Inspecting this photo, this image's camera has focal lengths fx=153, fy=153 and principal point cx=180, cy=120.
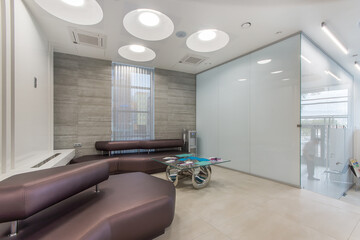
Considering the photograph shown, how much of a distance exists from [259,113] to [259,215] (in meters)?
2.49

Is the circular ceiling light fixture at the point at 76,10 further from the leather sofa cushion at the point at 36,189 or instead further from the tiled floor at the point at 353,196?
the tiled floor at the point at 353,196

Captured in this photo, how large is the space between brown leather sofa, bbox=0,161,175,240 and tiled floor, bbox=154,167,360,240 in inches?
17.0

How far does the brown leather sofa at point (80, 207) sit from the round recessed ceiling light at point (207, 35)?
3.09 metres

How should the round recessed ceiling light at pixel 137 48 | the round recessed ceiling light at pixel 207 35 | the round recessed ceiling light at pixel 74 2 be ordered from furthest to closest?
1. the round recessed ceiling light at pixel 137 48
2. the round recessed ceiling light at pixel 207 35
3. the round recessed ceiling light at pixel 74 2

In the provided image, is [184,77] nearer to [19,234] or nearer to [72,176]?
[72,176]

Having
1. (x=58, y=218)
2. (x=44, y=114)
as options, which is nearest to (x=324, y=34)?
(x=58, y=218)

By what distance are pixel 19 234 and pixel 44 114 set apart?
125 inches

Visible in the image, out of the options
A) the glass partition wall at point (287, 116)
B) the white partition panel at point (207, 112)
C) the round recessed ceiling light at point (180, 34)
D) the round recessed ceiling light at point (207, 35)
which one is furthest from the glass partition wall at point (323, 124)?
the round recessed ceiling light at point (180, 34)

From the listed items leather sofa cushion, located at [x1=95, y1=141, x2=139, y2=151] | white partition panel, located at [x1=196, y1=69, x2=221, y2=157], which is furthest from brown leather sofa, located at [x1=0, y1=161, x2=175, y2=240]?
white partition panel, located at [x1=196, y1=69, x2=221, y2=157]

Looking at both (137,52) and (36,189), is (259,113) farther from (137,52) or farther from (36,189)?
(36,189)

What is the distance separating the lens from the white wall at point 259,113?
3.30 meters

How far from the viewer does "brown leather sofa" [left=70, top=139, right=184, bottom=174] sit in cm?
389

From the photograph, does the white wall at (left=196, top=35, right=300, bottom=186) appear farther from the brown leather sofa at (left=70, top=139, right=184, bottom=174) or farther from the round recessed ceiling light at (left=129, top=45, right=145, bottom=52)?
the round recessed ceiling light at (left=129, top=45, right=145, bottom=52)

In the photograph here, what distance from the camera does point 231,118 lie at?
469cm
